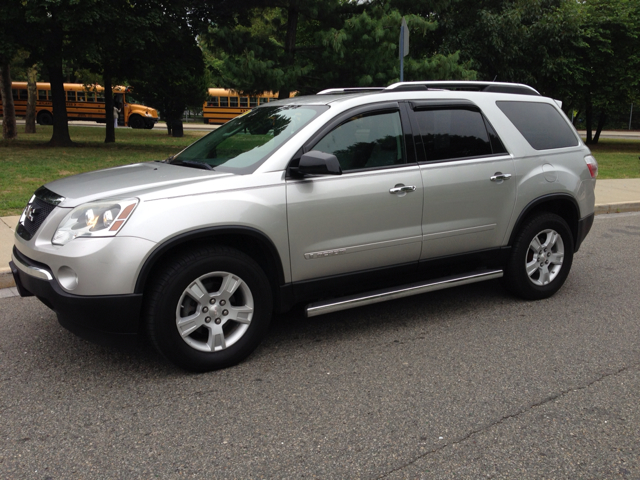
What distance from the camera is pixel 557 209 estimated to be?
5559 millimetres

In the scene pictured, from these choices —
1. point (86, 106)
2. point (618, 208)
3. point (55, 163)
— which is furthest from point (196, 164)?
point (86, 106)

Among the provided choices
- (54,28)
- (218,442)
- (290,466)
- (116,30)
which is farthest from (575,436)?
(54,28)

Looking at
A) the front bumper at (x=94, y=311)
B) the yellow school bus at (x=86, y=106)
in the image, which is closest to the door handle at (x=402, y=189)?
the front bumper at (x=94, y=311)

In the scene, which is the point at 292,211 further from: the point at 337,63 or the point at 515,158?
the point at 337,63

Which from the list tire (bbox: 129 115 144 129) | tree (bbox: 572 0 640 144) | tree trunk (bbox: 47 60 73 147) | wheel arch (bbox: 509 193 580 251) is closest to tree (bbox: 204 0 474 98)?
tree trunk (bbox: 47 60 73 147)

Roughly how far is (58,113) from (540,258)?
62.2 feet

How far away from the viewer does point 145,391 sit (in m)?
3.62

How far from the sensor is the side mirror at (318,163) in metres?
3.87

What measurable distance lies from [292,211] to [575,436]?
2124mm

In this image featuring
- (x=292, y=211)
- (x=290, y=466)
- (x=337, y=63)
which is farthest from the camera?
(x=337, y=63)

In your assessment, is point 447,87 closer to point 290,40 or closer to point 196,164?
point 196,164

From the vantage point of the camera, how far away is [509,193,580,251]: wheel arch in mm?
5168

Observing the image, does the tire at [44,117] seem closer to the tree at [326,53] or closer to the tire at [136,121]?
the tire at [136,121]

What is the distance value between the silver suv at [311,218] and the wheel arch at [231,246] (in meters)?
0.01
